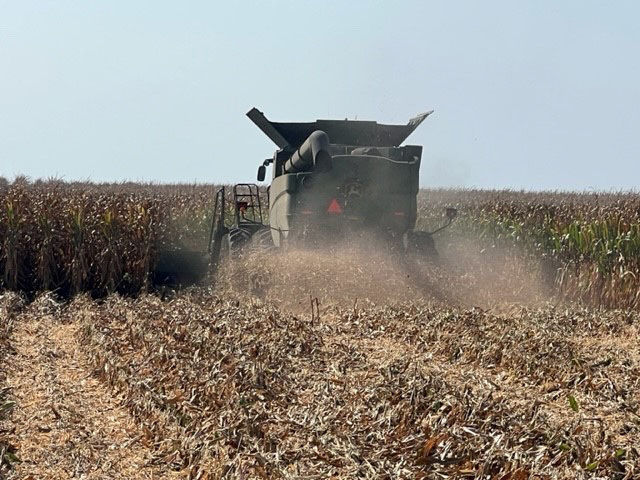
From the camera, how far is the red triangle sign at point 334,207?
1236cm

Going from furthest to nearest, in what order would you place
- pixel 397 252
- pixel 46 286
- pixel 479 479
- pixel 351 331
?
pixel 46 286
pixel 397 252
pixel 351 331
pixel 479 479

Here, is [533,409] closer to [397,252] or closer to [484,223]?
[397,252]

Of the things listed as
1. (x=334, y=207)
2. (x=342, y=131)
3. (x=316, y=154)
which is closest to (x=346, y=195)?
(x=334, y=207)

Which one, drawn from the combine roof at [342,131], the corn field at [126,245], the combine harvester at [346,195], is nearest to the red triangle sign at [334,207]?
the combine harvester at [346,195]

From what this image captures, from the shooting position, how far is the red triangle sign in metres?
12.4

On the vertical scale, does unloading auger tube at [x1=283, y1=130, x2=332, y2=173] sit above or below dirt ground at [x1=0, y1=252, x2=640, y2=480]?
above

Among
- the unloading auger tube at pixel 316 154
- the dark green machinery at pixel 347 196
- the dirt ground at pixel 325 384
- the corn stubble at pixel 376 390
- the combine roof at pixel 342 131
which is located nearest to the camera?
the corn stubble at pixel 376 390

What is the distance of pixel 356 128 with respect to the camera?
44.8 feet

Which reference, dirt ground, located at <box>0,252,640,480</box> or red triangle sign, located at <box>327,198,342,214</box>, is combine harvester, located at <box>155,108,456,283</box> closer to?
red triangle sign, located at <box>327,198,342,214</box>

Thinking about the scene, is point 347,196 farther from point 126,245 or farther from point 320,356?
point 126,245

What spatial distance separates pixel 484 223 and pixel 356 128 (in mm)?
4946

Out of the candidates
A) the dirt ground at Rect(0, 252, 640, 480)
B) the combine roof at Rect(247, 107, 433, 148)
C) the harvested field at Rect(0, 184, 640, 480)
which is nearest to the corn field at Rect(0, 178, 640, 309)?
the harvested field at Rect(0, 184, 640, 480)

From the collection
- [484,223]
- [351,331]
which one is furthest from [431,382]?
[484,223]

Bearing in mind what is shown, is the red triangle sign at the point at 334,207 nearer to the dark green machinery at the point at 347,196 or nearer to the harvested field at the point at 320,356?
the dark green machinery at the point at 347,196
